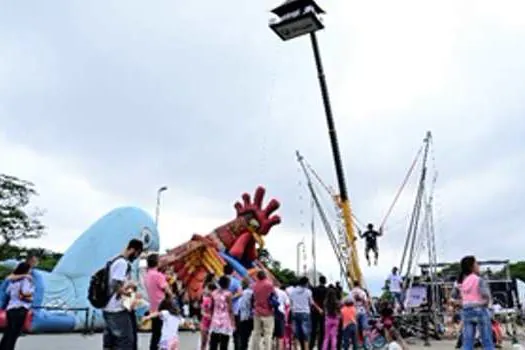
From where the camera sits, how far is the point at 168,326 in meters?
7.98

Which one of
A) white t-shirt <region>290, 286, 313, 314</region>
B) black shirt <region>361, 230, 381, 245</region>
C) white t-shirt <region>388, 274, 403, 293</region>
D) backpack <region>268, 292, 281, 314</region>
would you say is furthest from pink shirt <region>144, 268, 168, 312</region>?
black shirt <region>361, 230, 381, 245</region>

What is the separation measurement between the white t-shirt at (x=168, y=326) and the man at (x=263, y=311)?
2610 mm

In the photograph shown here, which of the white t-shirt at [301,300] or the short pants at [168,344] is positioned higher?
the white t-shirt at [301,300]

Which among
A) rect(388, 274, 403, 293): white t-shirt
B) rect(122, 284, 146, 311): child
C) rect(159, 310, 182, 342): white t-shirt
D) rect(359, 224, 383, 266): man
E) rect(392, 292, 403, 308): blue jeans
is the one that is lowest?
rect(159, 310, 182, 342): white t-shirt

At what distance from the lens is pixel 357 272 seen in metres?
23.7

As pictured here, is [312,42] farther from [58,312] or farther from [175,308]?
[175,308]

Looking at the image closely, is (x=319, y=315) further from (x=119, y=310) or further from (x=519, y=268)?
(x=519, y=268)

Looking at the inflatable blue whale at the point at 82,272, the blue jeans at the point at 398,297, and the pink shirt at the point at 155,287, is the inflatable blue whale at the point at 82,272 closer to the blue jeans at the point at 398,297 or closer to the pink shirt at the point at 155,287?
the blue jeans at the point at 398,297

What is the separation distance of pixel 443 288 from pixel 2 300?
15.5 meters

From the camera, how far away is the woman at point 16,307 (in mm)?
8641

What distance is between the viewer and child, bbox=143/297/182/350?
782 cm

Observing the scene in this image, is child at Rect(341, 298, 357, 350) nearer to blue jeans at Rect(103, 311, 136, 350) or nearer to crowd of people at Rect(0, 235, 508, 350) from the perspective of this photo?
crowd of people at Rect(0, 235, 508, 350)

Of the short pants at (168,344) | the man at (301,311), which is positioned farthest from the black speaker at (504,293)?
the short pants at (168,344)

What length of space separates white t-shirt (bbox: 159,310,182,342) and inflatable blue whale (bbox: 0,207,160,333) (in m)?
12.7
